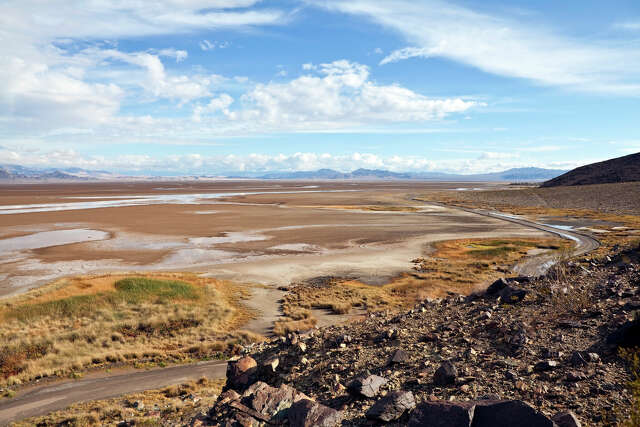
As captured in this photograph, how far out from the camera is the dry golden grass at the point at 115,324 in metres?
18.8

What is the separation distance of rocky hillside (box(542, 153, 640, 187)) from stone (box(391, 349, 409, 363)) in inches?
6387

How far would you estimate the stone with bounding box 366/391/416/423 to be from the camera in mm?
8218

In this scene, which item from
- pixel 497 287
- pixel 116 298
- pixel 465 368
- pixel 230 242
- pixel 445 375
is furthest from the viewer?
pixel 230 242

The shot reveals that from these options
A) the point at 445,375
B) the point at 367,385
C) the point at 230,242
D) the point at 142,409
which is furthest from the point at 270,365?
the point at 230,242

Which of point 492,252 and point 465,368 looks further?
point 492,252

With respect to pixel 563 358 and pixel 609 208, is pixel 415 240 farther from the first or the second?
pixel 609 208

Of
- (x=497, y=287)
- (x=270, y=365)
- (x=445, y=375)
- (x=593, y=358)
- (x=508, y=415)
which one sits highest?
(x=508, y=415)

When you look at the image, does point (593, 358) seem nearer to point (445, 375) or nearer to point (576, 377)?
point (576, 377)

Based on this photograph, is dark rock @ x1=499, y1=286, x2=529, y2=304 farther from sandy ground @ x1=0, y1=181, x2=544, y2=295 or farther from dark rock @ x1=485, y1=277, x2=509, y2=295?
sandy ground @ x1=0, y1=181, x2=544, y2=295

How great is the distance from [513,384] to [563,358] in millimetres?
1898

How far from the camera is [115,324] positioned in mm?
22906

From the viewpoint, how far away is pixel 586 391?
8094 millimetres

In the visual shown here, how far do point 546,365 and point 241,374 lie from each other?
9114mm

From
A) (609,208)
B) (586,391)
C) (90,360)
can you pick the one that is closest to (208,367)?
(90,360)
